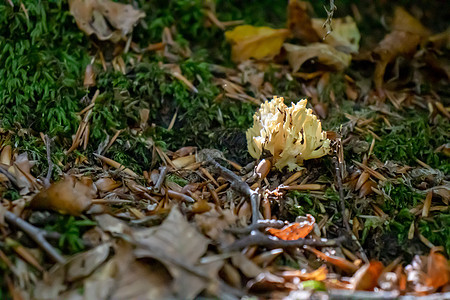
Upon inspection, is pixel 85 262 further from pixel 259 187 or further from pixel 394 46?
pixel 394 46

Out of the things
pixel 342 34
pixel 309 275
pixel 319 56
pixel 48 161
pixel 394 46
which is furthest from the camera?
pixel 342 34

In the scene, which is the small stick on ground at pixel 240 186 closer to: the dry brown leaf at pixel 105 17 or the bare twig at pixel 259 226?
the bare twig at pixel 259 226

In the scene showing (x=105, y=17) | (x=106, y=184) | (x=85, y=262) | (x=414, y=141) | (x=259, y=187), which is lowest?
(x=414, y=141)

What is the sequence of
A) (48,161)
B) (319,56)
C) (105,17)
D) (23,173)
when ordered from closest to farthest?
1. (23,173)
2. (48,161)
3. (105,17)
4. (319,56)

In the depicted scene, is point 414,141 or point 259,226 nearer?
point 259,226

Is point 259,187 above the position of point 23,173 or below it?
below

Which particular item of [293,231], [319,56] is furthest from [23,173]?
[319,56]

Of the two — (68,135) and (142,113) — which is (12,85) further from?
(142,113)

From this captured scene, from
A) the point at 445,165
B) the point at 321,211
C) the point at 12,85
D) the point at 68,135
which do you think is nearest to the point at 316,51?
the point at 445,165
